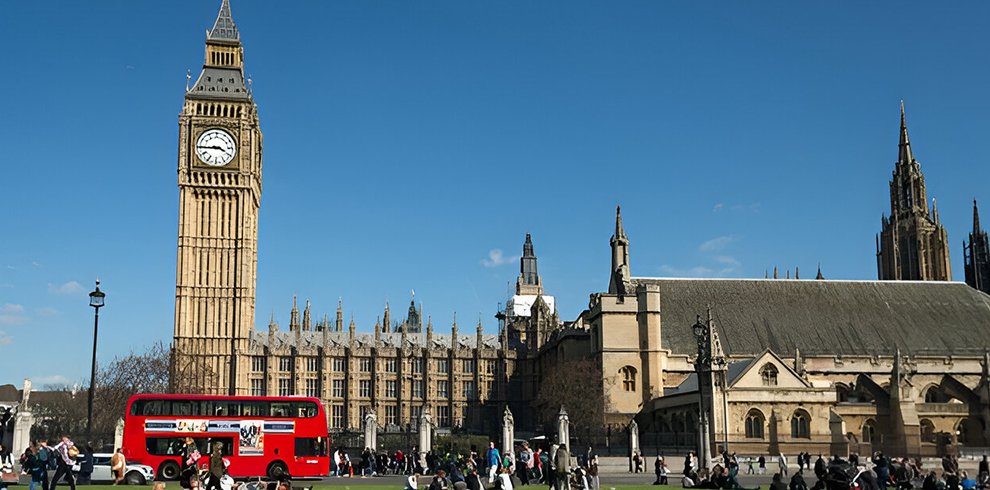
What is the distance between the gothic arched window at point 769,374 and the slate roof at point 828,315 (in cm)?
1035

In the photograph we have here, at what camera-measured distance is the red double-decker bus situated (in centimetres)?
3688

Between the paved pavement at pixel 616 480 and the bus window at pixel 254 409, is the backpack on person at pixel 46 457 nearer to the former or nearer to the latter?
the paved pavement at pixel 616 480

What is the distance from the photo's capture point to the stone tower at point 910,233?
85375 millimetres

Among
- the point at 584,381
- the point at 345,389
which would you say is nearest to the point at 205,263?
the point at 345,389

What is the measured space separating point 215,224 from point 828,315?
185 feet

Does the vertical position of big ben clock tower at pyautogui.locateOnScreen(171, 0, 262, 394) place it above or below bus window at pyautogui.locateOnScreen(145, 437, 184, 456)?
above

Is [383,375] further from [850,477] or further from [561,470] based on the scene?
[850,477]

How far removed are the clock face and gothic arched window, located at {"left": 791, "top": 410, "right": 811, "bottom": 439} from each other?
60.7 m

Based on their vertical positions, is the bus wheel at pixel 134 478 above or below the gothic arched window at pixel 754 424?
below

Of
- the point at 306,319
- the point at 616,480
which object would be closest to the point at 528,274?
the point at 306,319

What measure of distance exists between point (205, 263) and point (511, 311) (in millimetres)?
55208

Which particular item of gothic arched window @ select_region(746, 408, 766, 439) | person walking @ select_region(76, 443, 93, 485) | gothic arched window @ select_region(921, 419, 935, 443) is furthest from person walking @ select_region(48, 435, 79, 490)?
gothic arched window @ select_region(921, 419, 935, 443)

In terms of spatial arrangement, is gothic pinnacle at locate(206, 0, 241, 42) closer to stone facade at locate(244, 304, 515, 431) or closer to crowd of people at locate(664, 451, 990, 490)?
stone facade at locate(244, 304, 515, 431)

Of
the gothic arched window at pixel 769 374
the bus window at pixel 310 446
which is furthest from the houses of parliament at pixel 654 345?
the bus window at pixel 310 446
